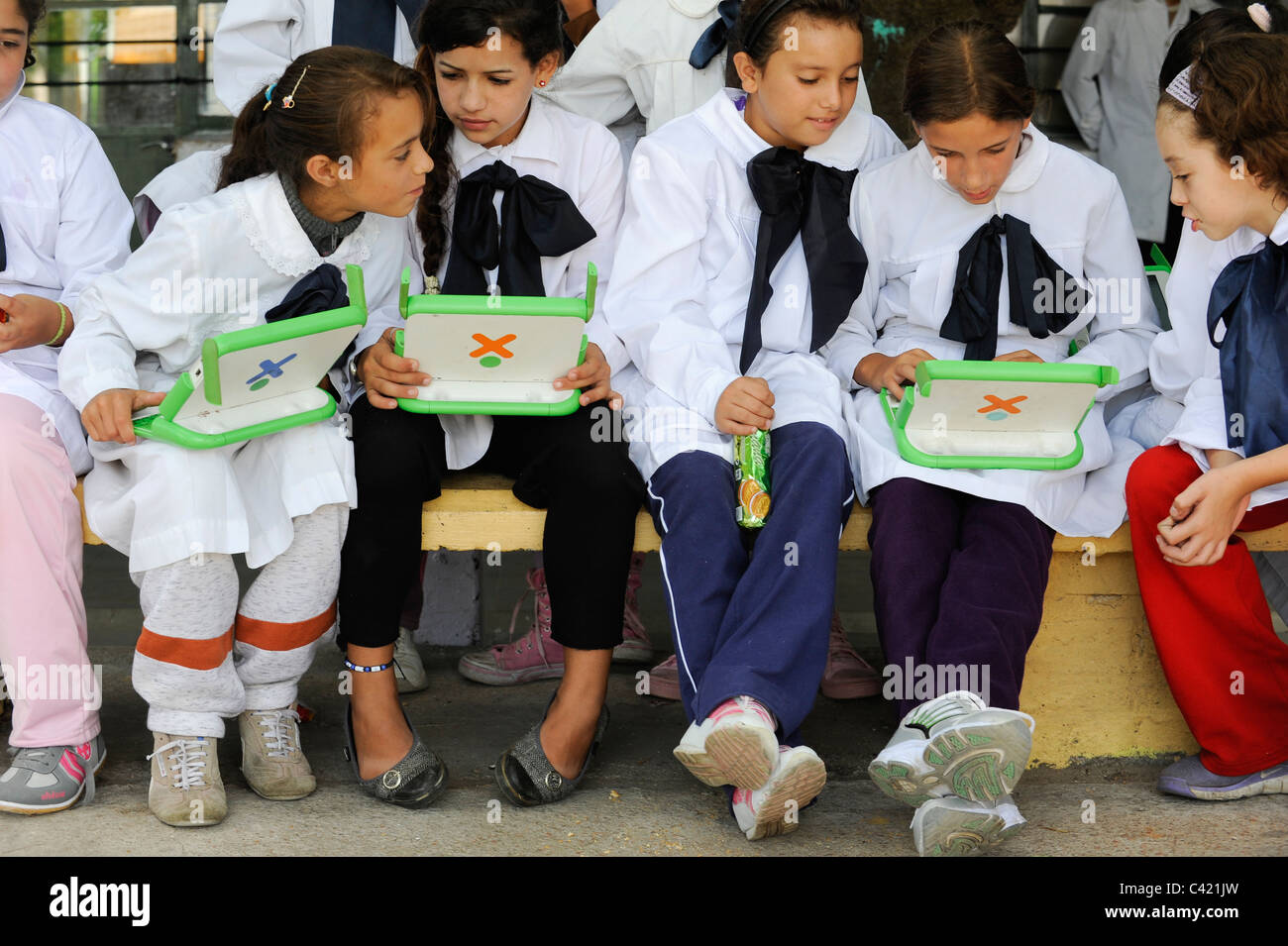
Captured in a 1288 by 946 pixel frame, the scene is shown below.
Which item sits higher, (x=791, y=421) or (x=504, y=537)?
(x=791, y=421)

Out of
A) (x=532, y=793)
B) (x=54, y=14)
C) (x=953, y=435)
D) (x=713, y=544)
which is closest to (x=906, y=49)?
(x=953, y=435)

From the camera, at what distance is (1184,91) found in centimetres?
257

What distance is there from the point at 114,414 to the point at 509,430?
720 millimetres

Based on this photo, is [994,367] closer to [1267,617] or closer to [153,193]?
[1267,617]

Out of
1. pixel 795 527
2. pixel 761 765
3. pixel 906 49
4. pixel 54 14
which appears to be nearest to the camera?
pixel 761 765

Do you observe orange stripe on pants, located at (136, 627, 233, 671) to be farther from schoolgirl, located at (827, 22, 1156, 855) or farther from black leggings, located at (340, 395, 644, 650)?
schoolgirl, located at (827, 22, 1156, 855)

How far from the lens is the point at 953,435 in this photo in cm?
262

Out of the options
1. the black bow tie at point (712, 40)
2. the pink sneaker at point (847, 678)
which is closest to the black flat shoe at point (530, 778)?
the pink sneaker at point (847, 678)

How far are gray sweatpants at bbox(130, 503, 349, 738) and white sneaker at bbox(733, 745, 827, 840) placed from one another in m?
0.81

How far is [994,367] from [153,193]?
1.69 m

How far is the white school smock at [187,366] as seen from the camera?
2.44m

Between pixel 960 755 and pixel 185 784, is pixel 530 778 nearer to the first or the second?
pixel 185 784

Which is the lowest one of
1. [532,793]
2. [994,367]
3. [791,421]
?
[532,793]

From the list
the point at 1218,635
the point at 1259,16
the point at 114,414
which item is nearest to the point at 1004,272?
the point at 1259,16
